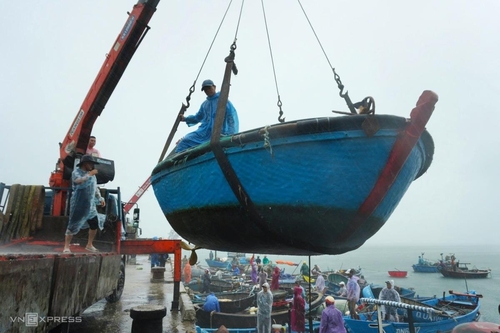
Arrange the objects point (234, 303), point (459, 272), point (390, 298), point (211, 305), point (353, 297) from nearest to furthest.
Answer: point (390, 298) < point (211, 305) < point (353, 297) < point (234, 303) < point (459, 272)

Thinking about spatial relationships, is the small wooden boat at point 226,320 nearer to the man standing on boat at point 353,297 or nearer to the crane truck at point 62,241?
A: the man standing on boat at point 353,297

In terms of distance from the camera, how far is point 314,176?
206 cm

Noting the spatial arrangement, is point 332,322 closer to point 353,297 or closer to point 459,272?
point 353,297

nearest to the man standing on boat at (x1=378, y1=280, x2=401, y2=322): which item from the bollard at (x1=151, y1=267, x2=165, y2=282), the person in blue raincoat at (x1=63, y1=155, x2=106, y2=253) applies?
the bollard at (x1=151, y1=267, x2=165, y2=282)

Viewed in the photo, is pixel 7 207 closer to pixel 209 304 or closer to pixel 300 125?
pixel 300 125

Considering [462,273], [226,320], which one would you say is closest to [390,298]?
[226,320]

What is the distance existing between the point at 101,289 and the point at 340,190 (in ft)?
12.4

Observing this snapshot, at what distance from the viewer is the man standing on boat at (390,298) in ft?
32.0

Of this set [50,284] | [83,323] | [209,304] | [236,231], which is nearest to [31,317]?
[50,284]

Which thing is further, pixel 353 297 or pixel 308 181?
pixel 353 297

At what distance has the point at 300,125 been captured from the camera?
204 centimetres

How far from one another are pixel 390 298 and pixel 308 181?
9547mm

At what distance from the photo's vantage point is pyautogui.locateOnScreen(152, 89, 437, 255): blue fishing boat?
2.04m

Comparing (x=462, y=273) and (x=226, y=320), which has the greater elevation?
(x=226, y=320)
